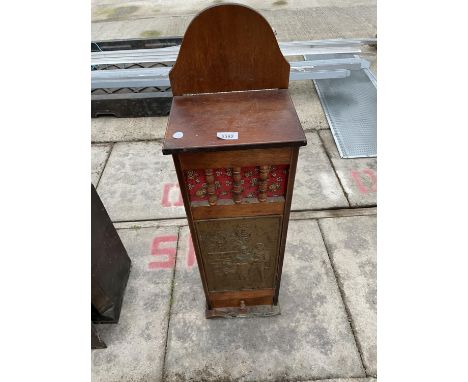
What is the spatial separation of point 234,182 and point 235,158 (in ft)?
0.56

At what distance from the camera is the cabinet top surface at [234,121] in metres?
1.50

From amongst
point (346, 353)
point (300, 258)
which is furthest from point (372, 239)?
point (346, 353)

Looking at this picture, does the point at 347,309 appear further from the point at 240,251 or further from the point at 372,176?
the point at 372,176

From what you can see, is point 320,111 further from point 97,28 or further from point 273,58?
point 97,28

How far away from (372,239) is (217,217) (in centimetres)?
196

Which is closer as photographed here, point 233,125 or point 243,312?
point 233,125

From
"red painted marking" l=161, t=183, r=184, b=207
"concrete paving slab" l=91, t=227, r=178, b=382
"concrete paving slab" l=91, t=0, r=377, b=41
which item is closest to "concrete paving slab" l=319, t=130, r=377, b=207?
"red painted marking" l=161, t=183, r=184, b=207

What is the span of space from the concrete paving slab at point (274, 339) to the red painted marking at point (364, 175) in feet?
3.99

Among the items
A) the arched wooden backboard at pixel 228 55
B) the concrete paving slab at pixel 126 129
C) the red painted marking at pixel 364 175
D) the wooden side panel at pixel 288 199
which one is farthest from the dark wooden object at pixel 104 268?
the red painted marking at pixel 364 175

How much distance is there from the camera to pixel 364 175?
383cm

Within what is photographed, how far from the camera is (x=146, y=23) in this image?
27.7ft

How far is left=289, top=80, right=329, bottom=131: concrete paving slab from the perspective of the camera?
466 cm

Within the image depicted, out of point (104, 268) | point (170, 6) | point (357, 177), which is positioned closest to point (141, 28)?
point (170, 6)

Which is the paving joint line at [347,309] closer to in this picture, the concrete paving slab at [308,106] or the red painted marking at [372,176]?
the red painted marking at [372,176]
